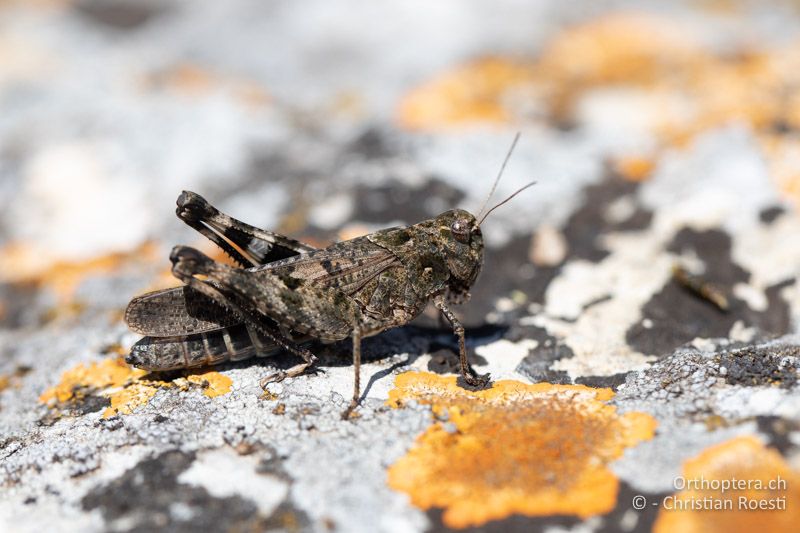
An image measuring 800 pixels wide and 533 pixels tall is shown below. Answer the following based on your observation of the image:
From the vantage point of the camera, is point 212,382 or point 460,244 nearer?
point 212,382

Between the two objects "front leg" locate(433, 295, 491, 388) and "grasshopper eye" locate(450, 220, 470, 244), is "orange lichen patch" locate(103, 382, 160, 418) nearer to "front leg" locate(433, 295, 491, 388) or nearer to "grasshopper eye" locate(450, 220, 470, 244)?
"front leg" locate(433, 295, 491, 388)

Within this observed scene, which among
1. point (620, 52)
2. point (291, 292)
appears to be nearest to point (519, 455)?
point (291, 292)

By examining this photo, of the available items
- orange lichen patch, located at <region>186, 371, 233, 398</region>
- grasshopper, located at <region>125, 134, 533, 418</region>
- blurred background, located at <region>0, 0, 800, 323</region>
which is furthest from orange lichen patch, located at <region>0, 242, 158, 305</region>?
orange lichen patch, located at <region>186, 371, 233, 398</region>

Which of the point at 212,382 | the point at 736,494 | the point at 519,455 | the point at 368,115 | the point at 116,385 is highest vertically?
the point at 368,115

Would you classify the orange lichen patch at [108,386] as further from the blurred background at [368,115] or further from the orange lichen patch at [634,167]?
the orange lichen patch at [634,167]

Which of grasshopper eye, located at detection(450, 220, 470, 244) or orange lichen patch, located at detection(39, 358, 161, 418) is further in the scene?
grasshopper eye, located at detection(450, 220, 470, 244)

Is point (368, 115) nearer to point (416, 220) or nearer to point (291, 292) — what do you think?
point (416, 220)

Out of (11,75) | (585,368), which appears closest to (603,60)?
(585,368)
